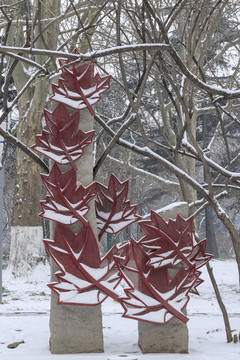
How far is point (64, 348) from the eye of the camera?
445cm

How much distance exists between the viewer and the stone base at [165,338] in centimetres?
451

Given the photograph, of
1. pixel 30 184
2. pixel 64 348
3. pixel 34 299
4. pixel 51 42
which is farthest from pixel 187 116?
pixel 30 184

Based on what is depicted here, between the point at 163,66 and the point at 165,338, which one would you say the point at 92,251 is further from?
the point at 163,66

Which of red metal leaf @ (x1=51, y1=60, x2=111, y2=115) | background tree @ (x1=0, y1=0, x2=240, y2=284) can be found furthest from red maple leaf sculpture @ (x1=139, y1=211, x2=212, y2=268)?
red metal leaf @ (x1=51, y1=60, x2=111, y2=115)

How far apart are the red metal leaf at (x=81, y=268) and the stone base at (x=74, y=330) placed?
0.15 m

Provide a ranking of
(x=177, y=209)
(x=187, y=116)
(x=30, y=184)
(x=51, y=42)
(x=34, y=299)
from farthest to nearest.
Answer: (x=30, y=184), (x=51, y=42), (x=34, y=299), (x=177, y=209), (x=187, y=116)

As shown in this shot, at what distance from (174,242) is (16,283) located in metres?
6.74

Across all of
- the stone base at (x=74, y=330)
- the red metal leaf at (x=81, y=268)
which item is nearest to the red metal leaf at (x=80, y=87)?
the red metal leaf at (x=81, y=268)

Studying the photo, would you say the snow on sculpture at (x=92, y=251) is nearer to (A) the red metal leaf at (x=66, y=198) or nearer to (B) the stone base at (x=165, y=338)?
(A) the red metal leaf at (x=66, y=198)

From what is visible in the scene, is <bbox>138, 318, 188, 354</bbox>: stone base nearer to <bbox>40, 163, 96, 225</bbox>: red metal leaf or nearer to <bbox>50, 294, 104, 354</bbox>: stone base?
<bbox>50, 294, 104, 354</bbox>: stone base

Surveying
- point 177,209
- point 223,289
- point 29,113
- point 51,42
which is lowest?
point 223,289

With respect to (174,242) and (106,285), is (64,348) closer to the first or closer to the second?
(106,285)

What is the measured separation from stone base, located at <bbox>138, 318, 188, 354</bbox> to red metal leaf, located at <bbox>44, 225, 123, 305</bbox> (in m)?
0.45

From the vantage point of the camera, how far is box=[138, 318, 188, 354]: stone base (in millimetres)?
4512
